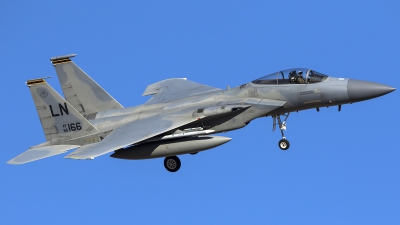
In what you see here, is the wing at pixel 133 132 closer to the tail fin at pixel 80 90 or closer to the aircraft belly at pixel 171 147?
the aircraft belly at pixel 171 147

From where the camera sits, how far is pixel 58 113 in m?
25.6

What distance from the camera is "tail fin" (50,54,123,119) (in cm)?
2730

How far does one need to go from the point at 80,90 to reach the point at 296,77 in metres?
7.59

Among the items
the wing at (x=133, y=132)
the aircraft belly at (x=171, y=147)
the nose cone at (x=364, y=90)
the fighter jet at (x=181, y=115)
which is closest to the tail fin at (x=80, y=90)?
the fighter jet at (x=181, y=115)

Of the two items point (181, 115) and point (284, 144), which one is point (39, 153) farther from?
point (284, 144)

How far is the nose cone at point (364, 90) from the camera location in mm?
23484

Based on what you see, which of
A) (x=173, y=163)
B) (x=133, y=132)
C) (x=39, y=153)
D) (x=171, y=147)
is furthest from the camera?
(x=173, y=163)

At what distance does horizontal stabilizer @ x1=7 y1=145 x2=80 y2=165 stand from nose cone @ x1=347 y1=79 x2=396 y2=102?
337 inches

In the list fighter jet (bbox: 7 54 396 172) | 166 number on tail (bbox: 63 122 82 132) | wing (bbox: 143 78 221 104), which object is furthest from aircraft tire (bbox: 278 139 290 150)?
166 number on tail (bbox: 63 122 82 132)

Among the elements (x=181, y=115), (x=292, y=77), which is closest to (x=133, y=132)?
(x=181, y=115)

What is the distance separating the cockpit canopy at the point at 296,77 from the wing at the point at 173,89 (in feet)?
8.69

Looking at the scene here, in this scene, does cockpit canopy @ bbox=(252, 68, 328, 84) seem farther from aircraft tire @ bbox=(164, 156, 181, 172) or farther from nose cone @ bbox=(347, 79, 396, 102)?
aircraft tire @ bbox=(164, 156, 181, 172)

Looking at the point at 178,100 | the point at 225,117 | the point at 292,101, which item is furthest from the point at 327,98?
the point at 178,100

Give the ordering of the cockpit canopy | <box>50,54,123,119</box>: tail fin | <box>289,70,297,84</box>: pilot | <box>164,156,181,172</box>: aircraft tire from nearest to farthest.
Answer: the cockpit canopy
<box>289,70,297,84</box>: pilot
<box>164,156,181,172</box>: aircraft tire
<box>50,54,123,119</box>: tail fin
